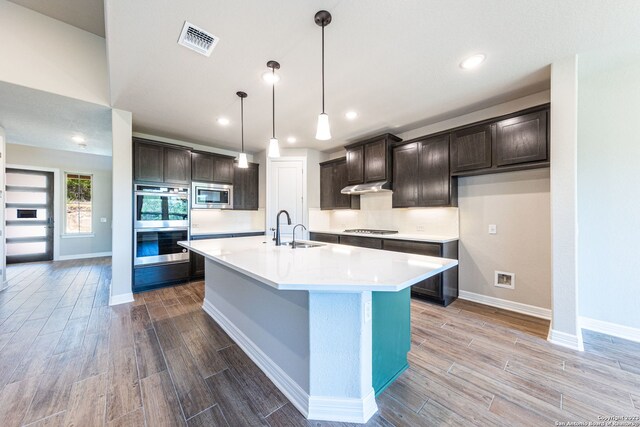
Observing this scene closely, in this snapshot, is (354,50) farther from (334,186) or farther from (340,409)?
(334,186)

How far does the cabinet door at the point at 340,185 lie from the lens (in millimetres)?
4766

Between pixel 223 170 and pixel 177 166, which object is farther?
pixel 223 170

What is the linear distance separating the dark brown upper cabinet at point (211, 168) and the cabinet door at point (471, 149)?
3983mm

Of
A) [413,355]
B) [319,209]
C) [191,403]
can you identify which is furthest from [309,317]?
[319,209]

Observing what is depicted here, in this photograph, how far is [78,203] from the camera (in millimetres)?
6246

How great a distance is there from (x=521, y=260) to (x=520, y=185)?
3.01 feet

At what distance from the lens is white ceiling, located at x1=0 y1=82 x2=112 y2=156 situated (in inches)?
116

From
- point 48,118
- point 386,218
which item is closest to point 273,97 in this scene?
point 386,218

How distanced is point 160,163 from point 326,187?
2.98 m

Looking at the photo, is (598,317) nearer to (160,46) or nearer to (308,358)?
(308,358)

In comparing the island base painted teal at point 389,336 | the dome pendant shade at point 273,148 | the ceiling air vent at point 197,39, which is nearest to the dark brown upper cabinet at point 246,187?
the dome pendant shade at point 273,148

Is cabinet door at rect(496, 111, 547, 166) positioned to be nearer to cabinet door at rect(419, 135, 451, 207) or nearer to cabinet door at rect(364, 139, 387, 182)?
cabinet door at rect(419, 135, 451, 207)

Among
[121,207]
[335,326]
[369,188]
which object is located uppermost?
[369,188]

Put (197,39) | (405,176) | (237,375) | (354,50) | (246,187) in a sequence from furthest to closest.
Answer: (246,187), (405,176), (354,50), (197,39), (237,375)
